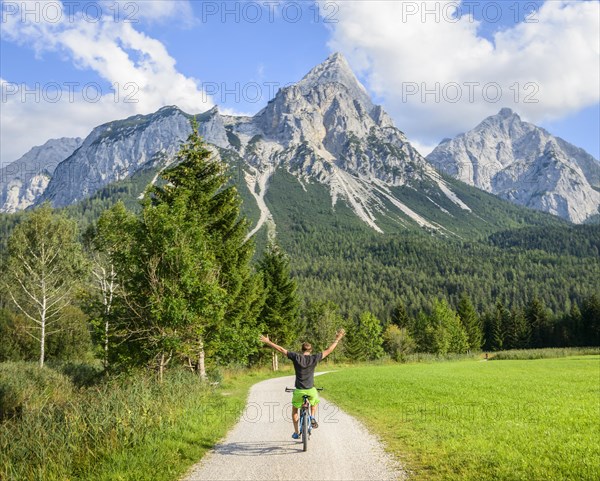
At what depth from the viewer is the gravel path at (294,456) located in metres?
8.56

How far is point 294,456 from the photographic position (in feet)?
32.7

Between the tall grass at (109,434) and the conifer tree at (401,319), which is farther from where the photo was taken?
the conifer tree at (401,319)

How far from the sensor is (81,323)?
48469 millimetres

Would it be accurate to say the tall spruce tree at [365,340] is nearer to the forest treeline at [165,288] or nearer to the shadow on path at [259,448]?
the forest treeline at [165,288]

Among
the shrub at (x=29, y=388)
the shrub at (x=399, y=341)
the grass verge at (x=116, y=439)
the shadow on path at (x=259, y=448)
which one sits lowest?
the shrub at (x=399, y=341)

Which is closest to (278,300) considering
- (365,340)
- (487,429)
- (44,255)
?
(44,255)

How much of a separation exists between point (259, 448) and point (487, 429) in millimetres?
6573

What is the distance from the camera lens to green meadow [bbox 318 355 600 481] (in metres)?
8.43

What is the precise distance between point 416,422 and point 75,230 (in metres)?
36.7

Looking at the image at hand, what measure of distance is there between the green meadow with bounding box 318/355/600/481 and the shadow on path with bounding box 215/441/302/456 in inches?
100

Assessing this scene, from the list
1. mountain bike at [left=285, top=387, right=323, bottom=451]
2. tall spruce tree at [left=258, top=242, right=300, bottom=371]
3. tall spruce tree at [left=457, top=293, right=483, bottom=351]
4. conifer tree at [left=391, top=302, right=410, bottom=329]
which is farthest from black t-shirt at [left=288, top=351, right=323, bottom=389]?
tall spruce tree at [left=457, top=293, right=483, bottom=351]

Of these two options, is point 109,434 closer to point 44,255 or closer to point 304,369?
point 304,369

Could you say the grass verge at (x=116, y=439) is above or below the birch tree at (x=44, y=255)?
below

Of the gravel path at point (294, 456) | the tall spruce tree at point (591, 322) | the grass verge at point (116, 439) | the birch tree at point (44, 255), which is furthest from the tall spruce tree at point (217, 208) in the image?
the tall spruce tree at point (591, 322)
